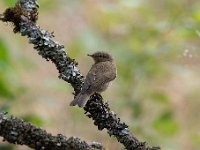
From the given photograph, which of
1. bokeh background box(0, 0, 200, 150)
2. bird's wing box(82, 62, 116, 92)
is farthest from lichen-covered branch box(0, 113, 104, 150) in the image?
bokeh background box(0, 0, 200, 150)

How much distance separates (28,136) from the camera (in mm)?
2838

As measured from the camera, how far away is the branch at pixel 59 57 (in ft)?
10.2

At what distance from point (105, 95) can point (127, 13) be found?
835 mm

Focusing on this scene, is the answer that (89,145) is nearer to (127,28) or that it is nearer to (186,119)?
(127,28)

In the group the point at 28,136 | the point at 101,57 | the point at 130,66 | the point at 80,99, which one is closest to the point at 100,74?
the point at 101,57

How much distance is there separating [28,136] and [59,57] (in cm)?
44

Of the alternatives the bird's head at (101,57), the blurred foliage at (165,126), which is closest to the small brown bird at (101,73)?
the bird's head at (101,57)

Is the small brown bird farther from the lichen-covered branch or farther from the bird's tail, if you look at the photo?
the lichen-covered branch

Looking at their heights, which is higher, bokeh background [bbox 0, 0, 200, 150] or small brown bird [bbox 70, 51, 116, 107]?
bokeh background [bbox 0, 0, 200, 150]

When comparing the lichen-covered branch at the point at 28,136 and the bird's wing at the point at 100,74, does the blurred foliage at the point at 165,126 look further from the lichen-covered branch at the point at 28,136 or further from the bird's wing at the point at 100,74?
the lichen-covered branch at the point at 28,136

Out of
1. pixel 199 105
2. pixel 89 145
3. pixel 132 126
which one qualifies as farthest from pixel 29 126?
pixel 199 105

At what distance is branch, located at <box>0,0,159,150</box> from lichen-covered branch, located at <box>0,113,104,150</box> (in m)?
0.29

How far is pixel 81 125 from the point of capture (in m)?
6.80

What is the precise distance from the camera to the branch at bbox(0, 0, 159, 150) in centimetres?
310
